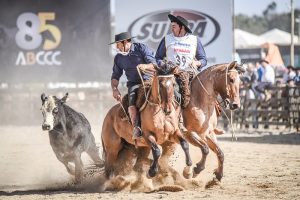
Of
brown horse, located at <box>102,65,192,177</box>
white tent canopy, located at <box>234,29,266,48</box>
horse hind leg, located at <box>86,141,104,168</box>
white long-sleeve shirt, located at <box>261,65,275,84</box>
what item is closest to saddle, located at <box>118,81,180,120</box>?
brown horse, located at <box>102,65,192,177</box>

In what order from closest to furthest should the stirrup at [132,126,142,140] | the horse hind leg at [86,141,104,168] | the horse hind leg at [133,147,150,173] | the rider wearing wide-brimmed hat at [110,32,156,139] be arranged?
the stirrup at [132,126,142,140]
the rider wearing wide-brimmed hat at [110,32,156,139]
the horse hind leg at [133,147,150,173]
the horse hind leg at [86,141,104,168]

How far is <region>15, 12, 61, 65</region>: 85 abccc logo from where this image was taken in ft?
76.0

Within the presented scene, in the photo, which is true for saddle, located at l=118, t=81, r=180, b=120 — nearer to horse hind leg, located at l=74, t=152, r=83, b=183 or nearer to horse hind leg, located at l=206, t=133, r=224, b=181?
horse hind leg, located at l=206, t=133, r=224, b=181

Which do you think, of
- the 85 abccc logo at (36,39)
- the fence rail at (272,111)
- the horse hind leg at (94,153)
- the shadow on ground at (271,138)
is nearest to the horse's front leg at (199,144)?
the horse hind leg at (94,153)

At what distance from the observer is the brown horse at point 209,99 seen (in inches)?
365

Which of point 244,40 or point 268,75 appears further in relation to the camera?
→ point 244,40

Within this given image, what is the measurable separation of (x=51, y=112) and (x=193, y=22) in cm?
1276

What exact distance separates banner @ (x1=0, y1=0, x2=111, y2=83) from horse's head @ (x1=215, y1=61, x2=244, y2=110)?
13.8m

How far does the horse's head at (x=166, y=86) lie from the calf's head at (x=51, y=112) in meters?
2.34

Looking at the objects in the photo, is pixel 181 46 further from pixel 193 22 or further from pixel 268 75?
pixel 193 22

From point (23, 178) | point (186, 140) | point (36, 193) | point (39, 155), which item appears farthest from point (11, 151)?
point (186, 140)

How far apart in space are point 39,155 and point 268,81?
29.1 ft

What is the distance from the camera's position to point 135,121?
30.0 ft

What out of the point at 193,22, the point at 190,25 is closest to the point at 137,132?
the point at 190,25
